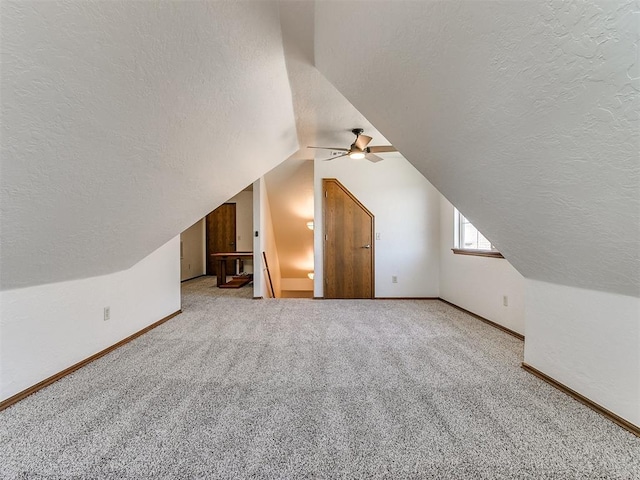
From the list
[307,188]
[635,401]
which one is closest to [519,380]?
[635,401]

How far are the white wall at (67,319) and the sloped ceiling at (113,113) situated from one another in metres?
0.14

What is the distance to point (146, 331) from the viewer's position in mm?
3000

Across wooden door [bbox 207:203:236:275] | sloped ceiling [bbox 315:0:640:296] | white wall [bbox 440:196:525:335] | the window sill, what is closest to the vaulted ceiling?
sloped ceiling [bbox 315:0:640:296]

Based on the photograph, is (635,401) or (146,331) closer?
(635,401)

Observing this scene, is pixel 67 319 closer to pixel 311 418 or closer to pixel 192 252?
pixel 311 418

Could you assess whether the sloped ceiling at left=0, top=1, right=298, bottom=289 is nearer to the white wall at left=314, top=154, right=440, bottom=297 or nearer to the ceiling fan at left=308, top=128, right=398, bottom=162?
the ceiling fan at left=308, top=128, right=398, bottom=162

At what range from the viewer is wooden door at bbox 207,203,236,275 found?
736cm

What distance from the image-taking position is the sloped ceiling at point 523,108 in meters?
0.88

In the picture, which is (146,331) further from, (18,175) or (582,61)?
(582,61)

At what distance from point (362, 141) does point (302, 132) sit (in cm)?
89

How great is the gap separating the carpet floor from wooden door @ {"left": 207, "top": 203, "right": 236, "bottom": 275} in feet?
16.1

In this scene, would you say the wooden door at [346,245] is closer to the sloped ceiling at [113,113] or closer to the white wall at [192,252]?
the sloped ceiling at [113,113]

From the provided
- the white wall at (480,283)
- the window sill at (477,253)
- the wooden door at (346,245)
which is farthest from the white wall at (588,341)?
the wooden door at (346,245)

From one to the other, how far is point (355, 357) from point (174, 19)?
245cm
